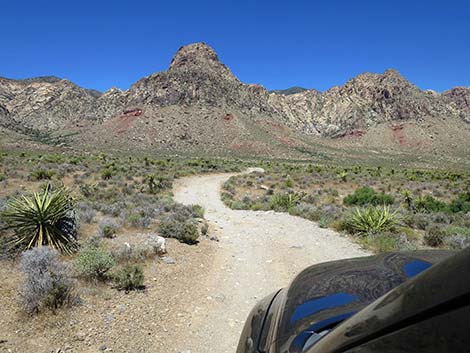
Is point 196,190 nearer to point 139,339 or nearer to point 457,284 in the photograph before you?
point 139,339

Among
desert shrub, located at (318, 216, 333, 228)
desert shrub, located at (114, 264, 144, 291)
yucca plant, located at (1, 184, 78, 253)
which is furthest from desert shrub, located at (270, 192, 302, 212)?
desert shrub, located at (114, 264, 144, 291)

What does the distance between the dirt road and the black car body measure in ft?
10.1

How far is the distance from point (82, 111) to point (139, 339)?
172 metres

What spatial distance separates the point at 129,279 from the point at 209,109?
11009cm

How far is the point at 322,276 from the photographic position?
2.65 m

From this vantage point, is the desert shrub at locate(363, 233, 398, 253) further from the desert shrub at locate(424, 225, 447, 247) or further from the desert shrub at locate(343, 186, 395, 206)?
the desert shrub at locate(343, 186, 395, 206)

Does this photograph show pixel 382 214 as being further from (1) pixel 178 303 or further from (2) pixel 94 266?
(2) pixel 94 266

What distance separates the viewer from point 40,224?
839cm

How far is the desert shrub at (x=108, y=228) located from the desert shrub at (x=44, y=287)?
3306 millimetres

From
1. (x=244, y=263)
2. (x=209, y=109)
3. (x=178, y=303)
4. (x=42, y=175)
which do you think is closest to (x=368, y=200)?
(x=244, y=263)

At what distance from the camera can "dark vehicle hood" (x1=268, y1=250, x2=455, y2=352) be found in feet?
6.47

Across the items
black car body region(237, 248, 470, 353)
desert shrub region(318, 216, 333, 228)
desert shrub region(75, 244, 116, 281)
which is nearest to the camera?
black car body region(237, 248, 470, 353)

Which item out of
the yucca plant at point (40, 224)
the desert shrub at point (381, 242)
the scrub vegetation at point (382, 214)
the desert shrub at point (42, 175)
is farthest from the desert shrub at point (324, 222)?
the desert shrub at point (42, 175)

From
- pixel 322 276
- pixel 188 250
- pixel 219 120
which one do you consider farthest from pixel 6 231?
pixel 219 120
